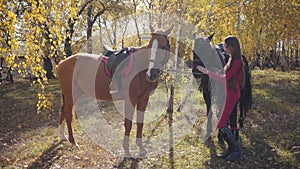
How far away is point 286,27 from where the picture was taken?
950 centimetres

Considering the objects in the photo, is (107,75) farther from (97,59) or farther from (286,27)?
(286,27)

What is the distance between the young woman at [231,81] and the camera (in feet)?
13.3

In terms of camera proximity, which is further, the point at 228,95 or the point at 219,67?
the point at 219,67

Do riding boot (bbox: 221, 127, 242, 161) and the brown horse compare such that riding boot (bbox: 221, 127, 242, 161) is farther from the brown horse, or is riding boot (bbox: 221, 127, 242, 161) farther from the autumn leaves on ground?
the brown horse

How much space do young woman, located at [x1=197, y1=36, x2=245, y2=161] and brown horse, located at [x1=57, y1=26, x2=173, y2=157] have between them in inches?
33.8

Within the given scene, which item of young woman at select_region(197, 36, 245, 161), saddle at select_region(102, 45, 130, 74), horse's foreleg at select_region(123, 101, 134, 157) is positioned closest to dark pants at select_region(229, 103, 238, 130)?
young woman at select_region(197, 36, 245, 161)

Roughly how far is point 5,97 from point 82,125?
21.4ft

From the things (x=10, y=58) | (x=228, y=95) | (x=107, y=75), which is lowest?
(x=228, y=95)

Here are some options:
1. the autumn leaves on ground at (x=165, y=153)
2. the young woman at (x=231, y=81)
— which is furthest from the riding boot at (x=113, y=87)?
the young woman at (x=231, y=81)

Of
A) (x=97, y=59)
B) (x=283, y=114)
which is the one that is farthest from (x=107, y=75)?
(x=283, y=114)

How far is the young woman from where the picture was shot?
13.3ft

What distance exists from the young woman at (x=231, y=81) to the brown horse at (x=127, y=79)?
857 mm

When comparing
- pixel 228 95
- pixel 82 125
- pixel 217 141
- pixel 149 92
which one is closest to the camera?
pixel 228 95

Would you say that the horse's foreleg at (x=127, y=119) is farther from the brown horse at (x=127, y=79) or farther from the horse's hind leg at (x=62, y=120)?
the horse's hind leg at (x=62, y=120)
